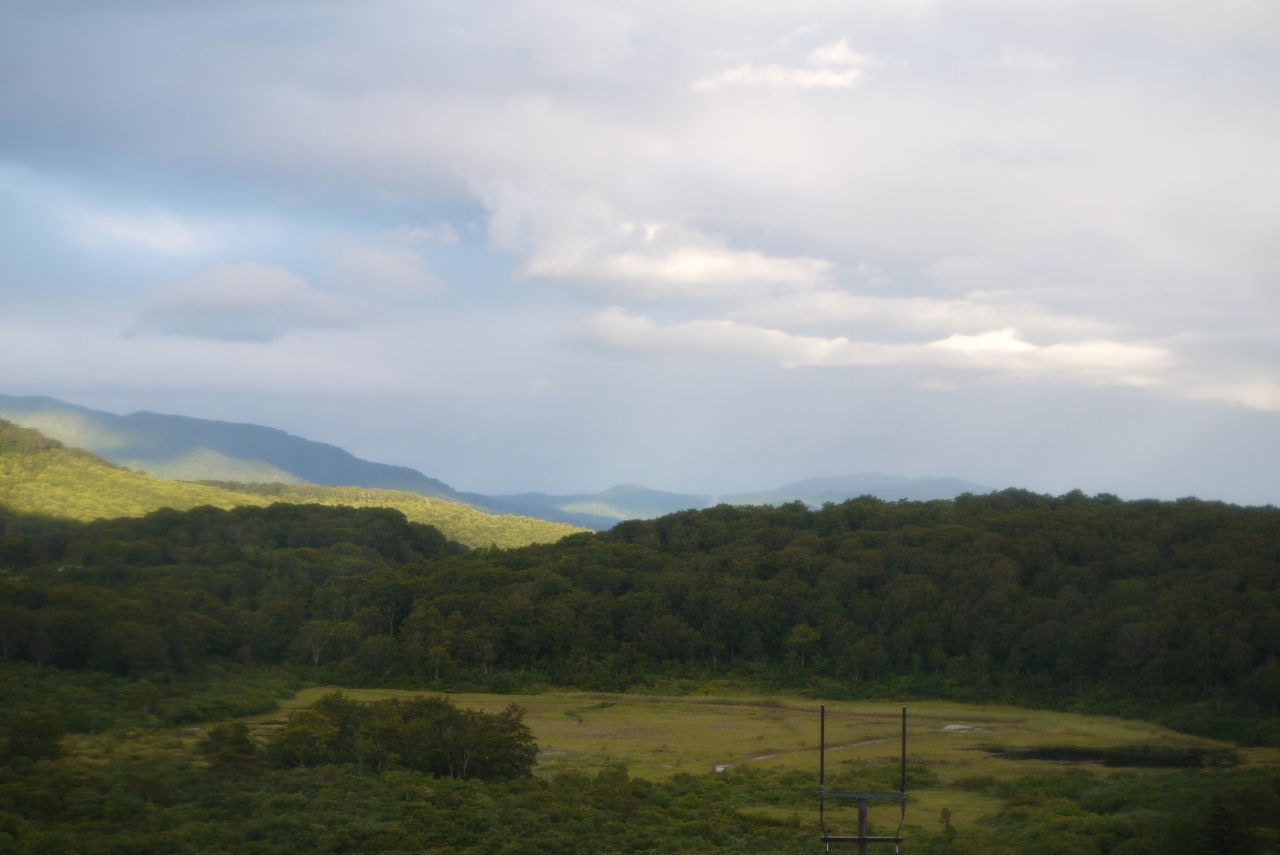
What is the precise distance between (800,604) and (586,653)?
549 inches

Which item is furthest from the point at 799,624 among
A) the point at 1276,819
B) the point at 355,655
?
the point at 1276,819

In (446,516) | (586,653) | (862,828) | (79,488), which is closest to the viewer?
(862,828)

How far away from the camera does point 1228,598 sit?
47875mm

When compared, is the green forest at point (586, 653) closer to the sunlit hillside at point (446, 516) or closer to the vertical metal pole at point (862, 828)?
the vertical metal pole at point (862, 828)

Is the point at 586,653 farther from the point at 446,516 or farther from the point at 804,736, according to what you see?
the point at 446,516

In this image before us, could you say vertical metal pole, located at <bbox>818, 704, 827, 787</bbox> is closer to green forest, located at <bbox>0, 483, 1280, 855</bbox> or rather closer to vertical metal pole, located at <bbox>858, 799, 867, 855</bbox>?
vertical metal pole, located at <bbox>858, 799, 867, 855</bbox>

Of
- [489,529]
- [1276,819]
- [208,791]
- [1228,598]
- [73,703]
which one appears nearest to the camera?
[1276,819]

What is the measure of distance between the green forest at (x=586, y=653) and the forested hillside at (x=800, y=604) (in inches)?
7.1

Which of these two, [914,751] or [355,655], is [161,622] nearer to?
[355,655]

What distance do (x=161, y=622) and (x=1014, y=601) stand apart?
44.6 m

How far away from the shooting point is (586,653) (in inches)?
2338

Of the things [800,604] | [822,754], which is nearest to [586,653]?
[800,604]

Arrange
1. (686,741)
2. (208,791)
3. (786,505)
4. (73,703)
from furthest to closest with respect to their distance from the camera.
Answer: (786,505), (686,741), (73,703), (208,791)

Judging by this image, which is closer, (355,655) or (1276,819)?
(1276,819)
